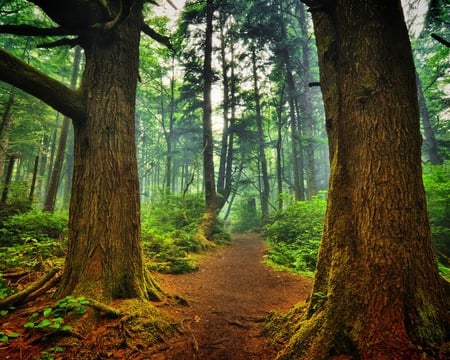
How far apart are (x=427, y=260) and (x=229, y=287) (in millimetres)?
4291

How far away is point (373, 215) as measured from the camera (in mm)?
2434

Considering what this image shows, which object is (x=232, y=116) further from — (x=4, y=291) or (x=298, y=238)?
(x=4, y=291)

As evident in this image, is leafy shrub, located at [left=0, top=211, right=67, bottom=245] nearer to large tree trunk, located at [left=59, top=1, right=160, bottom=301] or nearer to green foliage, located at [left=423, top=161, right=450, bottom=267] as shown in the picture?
large tree trunk, located at [left=59, top=1, right=160, bottom=301]

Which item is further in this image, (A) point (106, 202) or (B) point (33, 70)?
(A) point (106, 202)

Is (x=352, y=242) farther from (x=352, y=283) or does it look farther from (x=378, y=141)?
(x=378, y=141)

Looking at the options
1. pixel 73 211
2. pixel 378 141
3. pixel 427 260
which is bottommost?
pixel 427 260

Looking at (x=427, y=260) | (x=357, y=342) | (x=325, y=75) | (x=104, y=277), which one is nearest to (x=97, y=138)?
(x=104, y=277)

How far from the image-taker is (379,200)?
243 centimetres

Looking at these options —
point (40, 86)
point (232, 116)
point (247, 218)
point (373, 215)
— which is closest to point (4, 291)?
point (40, 86)

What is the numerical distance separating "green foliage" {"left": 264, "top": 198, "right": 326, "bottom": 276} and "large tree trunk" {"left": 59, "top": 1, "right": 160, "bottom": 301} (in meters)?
5.13

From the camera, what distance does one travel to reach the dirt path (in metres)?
2.92

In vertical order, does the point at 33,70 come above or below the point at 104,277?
above

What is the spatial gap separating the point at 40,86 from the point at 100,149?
47.1 inches

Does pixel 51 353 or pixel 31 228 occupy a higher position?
pixel 31 228
